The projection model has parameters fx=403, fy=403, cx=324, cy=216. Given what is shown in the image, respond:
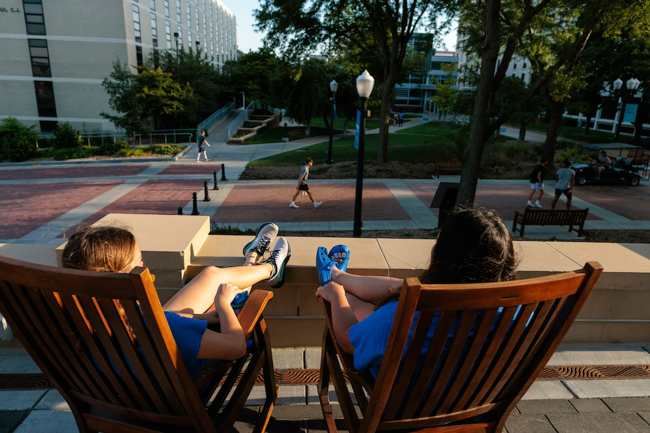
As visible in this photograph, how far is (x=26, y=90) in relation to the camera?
33375 millimetres

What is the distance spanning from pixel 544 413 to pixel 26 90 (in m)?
42.0

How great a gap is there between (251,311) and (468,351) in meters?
1.04

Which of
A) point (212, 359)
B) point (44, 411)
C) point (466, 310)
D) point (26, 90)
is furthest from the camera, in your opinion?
point (26, 90)

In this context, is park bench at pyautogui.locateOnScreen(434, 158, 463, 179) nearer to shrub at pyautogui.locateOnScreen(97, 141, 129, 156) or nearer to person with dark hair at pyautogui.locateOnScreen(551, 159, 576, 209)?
person with dark hair at pyautogui.locateOnScreen(551, 159, 576, 209)

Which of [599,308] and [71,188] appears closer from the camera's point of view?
[599,308]

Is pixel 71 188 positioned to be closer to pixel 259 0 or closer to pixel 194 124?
pixel 259 0

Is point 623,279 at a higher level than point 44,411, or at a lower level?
higher

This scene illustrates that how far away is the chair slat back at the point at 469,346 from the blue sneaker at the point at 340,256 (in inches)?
44.7

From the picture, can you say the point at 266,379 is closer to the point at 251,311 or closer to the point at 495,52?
the point at 251,311

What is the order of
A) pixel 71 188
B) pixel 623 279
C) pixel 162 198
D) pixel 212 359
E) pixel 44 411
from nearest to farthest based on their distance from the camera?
pixel 212 359 → pixel 44 411 → pixel 623 279 → pixel 162 198 → pixel 71 188

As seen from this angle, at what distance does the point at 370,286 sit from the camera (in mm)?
2223

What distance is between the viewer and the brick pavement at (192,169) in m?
18.1

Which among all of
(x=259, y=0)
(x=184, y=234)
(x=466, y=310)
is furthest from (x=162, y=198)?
(x=466, y=310)

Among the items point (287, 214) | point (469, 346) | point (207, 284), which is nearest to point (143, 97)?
point (287, 214)
